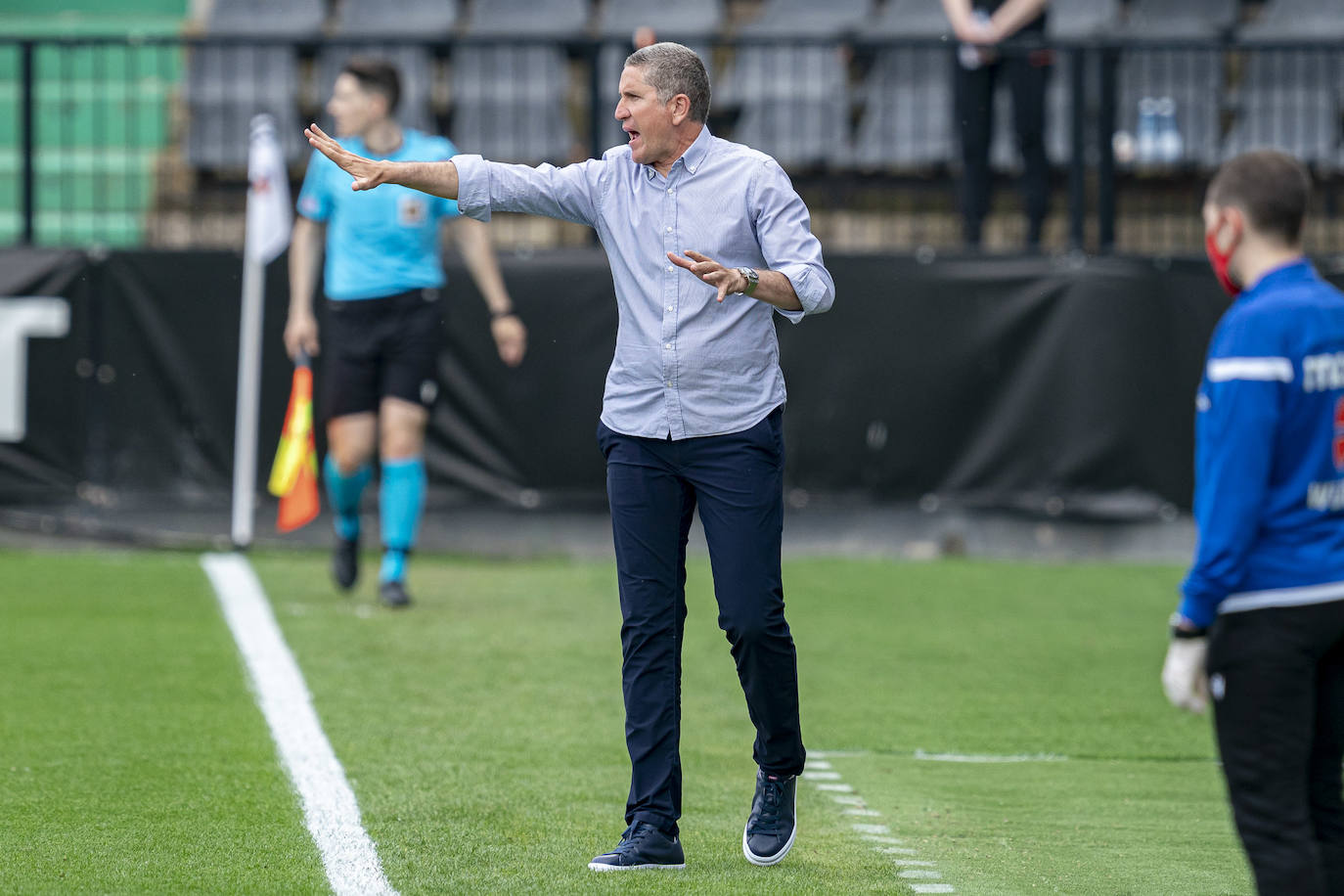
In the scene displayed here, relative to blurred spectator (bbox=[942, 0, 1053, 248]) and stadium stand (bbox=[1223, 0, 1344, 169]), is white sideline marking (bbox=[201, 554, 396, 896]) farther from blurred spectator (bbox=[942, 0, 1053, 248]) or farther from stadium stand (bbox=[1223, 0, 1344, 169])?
stadium stand (bbox=[1223, 0, 1344, 169])

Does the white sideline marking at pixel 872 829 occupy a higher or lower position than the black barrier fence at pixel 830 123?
lower

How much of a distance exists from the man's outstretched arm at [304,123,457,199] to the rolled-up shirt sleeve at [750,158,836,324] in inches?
29.8

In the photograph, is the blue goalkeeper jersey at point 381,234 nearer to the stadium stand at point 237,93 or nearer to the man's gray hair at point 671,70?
the man's gray hair at point 671,70

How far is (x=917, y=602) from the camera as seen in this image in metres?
9.93

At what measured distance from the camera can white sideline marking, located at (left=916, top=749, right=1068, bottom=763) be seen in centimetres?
636

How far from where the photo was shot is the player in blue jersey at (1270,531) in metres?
3.41

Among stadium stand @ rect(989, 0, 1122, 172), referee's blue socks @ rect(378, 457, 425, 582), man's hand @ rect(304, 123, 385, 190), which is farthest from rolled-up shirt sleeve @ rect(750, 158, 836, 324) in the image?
stadium stand @ rect(989, 0, 1122, 172)

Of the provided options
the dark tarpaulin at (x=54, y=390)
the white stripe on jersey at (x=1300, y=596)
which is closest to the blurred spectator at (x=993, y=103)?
the dark tarpaulin at (x=54, y=390)

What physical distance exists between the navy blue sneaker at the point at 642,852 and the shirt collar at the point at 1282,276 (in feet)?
6.60

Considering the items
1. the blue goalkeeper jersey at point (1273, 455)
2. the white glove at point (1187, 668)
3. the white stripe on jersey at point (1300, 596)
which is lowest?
the white glove at point (1187, 668)

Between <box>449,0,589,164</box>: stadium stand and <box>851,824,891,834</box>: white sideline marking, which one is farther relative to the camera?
<box>449,0,589,164</box>: stadium stand

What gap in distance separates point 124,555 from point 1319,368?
9.01 meters

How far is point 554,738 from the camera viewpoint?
21.1 feet

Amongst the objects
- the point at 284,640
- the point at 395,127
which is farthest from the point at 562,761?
the point at 395,127
